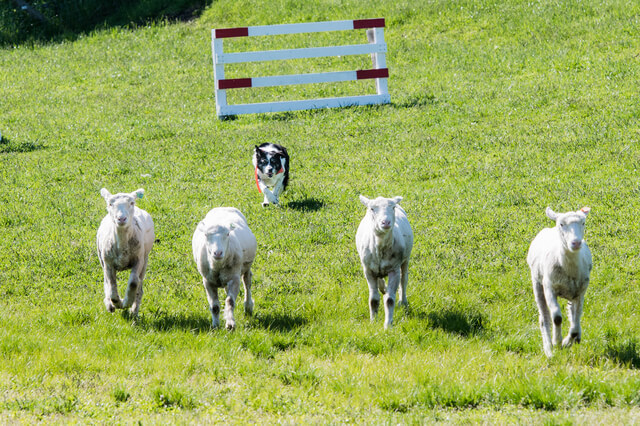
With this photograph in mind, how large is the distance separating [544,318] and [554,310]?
351 millimetres

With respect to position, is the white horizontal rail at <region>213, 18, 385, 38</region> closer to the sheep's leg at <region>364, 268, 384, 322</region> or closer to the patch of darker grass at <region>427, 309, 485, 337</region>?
the sheep's leg at <region>364, 268, 384, 322</region>

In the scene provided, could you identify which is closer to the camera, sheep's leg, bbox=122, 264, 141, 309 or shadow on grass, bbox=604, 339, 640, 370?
shadow on grass, bbox=604, 339, 640, 370

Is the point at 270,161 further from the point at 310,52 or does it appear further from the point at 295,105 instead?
the point at 310,52

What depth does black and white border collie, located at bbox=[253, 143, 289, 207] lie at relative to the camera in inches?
501

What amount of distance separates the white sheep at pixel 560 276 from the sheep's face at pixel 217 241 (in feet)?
10.9

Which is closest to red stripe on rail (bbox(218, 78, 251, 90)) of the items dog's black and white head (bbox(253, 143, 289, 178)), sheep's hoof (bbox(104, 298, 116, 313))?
dog's black and white head (bbox(253, 143, 289, 178))

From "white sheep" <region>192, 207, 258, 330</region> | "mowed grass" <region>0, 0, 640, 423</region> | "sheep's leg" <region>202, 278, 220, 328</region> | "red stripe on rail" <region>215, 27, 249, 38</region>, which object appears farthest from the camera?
"red stripe on rail" <region>215, 27, 249, 38</region>

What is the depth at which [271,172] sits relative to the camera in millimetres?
12664

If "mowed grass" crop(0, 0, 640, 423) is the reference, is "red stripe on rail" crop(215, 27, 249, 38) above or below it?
above

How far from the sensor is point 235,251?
8539 millimetres

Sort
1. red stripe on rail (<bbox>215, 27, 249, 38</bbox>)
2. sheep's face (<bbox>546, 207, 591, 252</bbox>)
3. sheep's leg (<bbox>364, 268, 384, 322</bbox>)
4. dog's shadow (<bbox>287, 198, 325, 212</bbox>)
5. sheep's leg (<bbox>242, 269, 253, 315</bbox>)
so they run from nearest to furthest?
sheep's face (<bbox>546, 207, 591, 252</bbox>), sheep's leg (<bbox>364, 268, 384, 322</bbox>), sheep's leg (<bbox>242, 269, 253, 315</bbox>), dog's shadow (<bbox>287, 198, 325, 212</bbox>), red stripe on rail (<bbox>215, 27, 249, 38</bbox>)

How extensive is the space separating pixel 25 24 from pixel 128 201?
25.2 metres

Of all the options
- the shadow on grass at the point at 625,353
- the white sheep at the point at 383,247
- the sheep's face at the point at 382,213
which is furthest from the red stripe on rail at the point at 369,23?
the shadow on grass at the point at 625,353

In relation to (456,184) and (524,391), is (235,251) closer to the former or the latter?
(524,391)
